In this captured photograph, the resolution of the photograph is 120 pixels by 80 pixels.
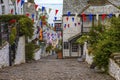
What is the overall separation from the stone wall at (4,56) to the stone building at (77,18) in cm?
2875

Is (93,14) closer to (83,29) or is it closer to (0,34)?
(83,29)

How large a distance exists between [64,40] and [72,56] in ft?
9.11

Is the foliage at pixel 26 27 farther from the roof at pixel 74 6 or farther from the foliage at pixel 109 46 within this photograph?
the roof at pixel 74 6

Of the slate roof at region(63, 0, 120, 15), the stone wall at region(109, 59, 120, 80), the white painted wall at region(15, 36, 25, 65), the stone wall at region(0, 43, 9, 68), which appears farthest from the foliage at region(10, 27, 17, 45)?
the slate roof at region(63, 0, 120, 15)

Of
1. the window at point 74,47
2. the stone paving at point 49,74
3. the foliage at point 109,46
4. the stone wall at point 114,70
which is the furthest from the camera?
the window at point 74,47

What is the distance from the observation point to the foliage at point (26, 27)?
29109mm

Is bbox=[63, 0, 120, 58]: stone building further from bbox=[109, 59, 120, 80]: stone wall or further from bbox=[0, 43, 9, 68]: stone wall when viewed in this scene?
bbox=[109, 59, 120, 80]: stone wall

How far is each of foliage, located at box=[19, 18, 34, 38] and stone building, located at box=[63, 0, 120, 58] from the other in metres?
21.2

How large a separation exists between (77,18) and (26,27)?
75.4 feet

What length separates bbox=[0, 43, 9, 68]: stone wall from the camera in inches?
821

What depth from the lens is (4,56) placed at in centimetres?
2184

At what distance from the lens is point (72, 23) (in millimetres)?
52188

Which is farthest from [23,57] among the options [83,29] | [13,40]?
[83,29]

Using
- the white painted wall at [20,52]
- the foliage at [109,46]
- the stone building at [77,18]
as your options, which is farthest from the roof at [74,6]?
the foliage at [109,46]
